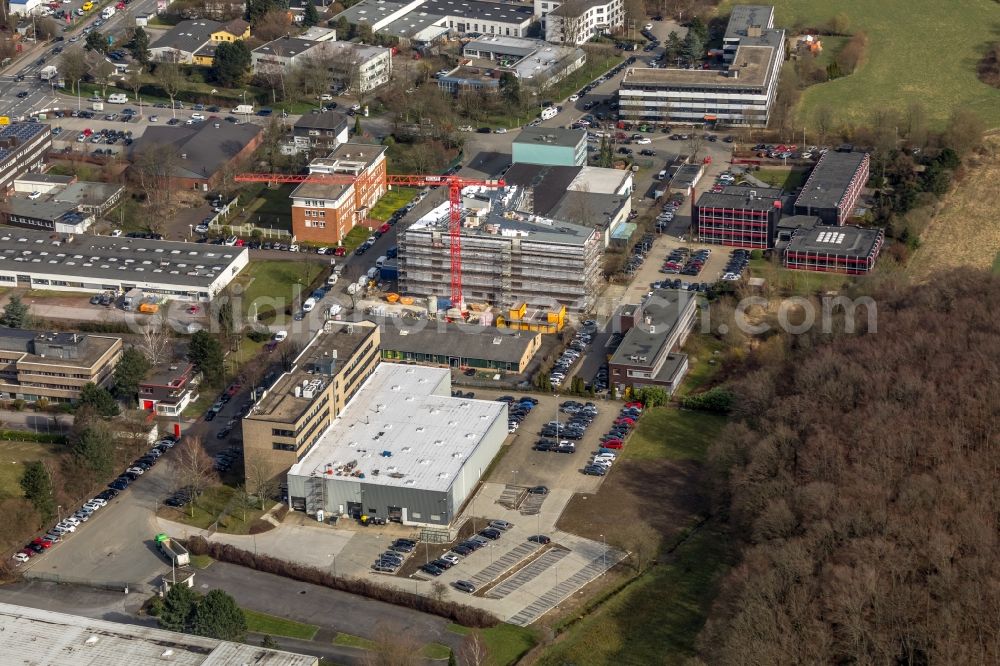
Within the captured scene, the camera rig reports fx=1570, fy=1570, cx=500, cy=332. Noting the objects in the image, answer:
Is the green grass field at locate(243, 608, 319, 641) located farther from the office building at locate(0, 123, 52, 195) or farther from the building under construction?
the office building at locate(0, 123, 52, 195)

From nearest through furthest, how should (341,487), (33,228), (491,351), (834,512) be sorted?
(834,512) → (341,487) → (491,351) → (33,228)

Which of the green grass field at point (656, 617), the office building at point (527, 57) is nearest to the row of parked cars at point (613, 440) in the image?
the green grass field at point (656, 617)

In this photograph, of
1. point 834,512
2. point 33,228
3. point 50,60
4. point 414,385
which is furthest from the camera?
point 50,60

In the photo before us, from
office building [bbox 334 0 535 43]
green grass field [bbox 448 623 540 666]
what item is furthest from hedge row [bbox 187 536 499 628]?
office building [bbox 334 0 535 43]

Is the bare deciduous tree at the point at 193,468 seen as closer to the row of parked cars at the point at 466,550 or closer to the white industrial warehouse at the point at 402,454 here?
the white industrial warehouse at the point at 402,454

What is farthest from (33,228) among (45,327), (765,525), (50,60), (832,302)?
(765,525)

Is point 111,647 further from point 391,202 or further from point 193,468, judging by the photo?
point 391,202

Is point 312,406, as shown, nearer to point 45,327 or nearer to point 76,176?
point 45,327
